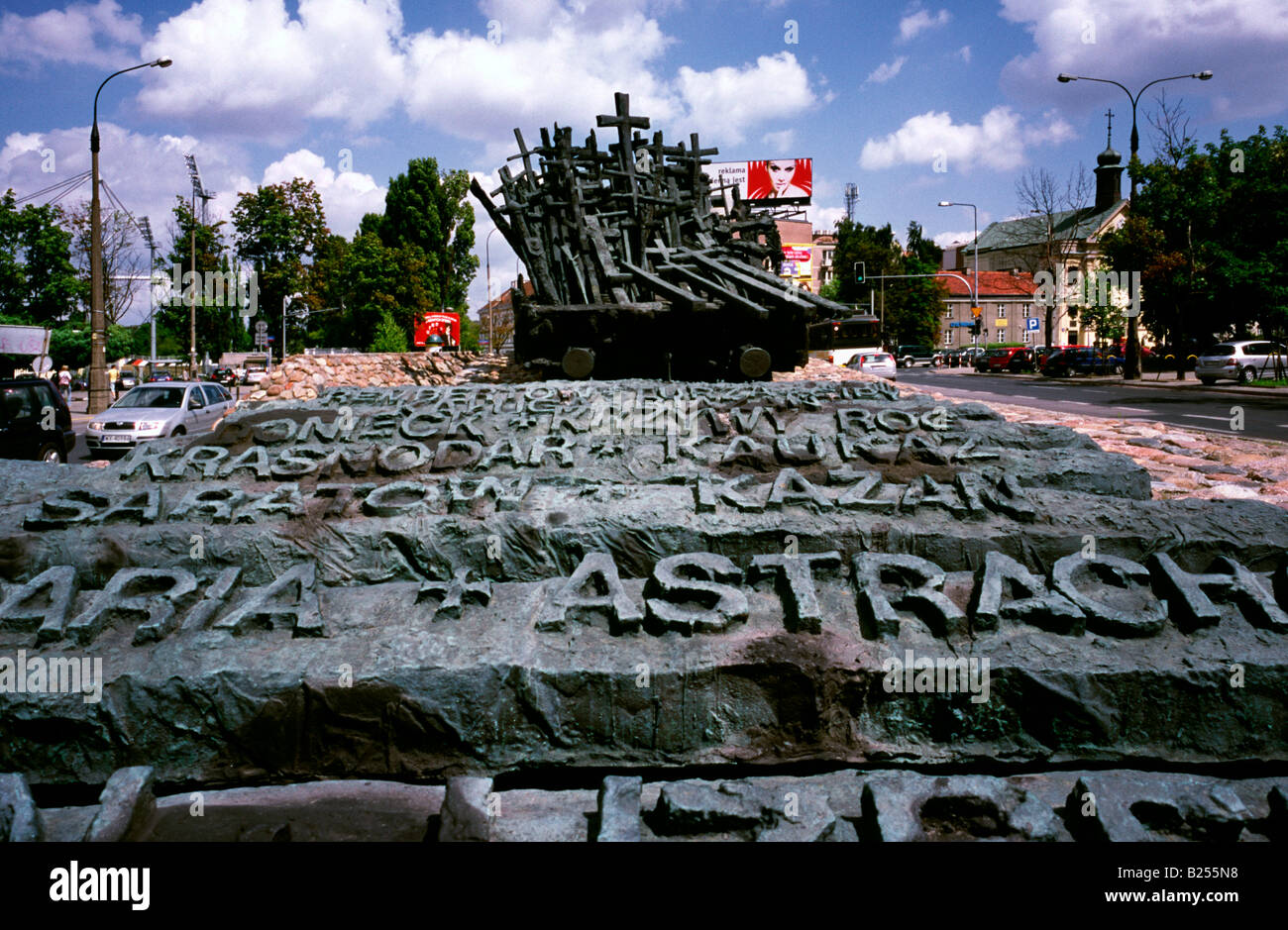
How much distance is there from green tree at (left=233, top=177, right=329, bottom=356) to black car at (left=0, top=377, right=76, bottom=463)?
29.2 metres

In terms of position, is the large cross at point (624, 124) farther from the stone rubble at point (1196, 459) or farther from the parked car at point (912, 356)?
the parked car at point (912, 356)

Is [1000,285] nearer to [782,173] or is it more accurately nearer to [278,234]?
[782,173]

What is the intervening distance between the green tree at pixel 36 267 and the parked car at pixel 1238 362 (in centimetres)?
4489

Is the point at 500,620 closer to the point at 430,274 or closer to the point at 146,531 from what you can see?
the point at 146,531

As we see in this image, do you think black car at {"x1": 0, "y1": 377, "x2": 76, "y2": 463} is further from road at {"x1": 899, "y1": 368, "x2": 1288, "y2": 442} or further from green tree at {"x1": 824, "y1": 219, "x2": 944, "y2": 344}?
green tree at {"x1": 824, "y1": 219, "x2": 944, "y2": 344}

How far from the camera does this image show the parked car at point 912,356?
2093 inches

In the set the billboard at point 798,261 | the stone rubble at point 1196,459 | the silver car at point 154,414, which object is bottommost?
the stone rubble at point 1196,459

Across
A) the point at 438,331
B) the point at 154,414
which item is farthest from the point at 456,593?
the point at 438,331

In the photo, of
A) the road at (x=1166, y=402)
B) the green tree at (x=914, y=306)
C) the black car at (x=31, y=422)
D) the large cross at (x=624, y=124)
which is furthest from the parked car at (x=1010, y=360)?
the black car at (x=31, y=422)

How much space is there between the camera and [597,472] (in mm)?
5508

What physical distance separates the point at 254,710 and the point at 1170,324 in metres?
38.0

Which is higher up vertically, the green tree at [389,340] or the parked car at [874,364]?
the green tree at [389,340]

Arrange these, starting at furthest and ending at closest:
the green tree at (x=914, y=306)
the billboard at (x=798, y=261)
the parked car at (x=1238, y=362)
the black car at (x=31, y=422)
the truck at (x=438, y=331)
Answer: the green tree at (x=914, y=306), the billboard at (x=798, y=261), the parked car at (x=1238, y=362), the truck at (x=438, y=331), the black car at (x=31, y=422)
